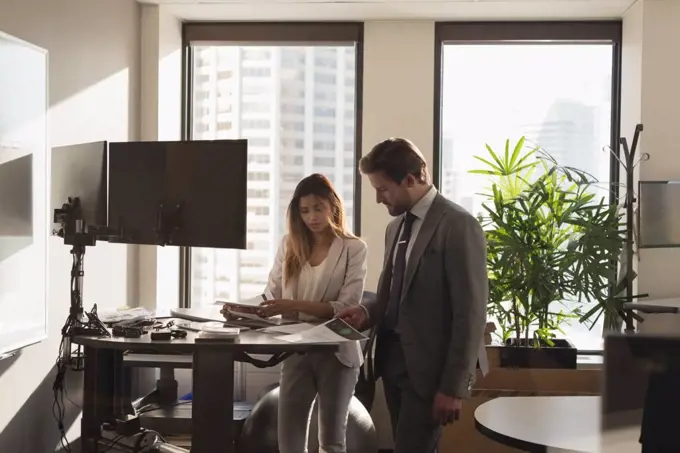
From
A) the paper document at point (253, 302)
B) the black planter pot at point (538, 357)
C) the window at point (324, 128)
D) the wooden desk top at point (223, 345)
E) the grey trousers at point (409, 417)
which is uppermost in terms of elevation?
the window at point (324, 128)

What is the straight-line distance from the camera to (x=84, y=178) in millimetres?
2941

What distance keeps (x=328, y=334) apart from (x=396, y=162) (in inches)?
23.0

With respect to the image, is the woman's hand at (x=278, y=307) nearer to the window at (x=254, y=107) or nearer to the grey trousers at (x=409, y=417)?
the grey trousers at (x=409, y=417)

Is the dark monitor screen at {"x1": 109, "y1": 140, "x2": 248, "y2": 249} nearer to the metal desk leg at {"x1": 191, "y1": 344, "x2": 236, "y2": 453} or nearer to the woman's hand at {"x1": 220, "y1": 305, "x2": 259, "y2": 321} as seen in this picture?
the woman's hand at {"x1": 220, "y1": 305, "x2": 259, "y2": 321}

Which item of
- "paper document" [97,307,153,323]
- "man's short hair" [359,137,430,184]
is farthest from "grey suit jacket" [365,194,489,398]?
"paper document" [97,307,153,323]

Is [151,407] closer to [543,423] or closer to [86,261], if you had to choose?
[86,261]

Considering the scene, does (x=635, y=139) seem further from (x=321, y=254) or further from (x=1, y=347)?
(x=1, y=347)

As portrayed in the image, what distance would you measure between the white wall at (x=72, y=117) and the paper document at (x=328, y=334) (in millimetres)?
1351

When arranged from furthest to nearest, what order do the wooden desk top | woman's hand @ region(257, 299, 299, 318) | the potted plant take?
the potted plant, woman's hand @ region(257, 299, 299, 318), the wooden desk top

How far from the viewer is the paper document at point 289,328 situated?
2.56 metres

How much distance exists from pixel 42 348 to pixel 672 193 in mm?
3141

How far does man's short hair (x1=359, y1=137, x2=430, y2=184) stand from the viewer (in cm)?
240

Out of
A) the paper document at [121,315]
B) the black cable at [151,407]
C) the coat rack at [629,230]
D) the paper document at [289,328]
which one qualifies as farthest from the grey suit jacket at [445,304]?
the black cable at [151,407]

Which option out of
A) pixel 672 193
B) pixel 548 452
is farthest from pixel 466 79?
pixel 548 452
